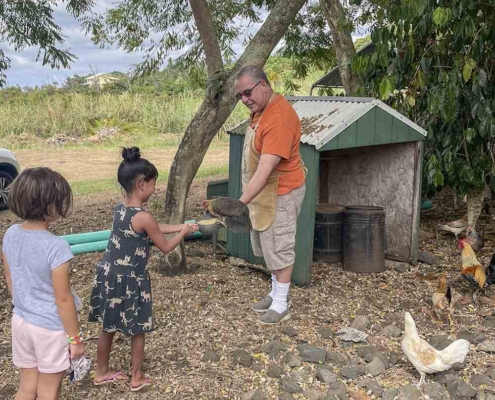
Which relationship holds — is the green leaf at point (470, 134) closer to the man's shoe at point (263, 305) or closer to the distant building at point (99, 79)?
the man's shoe at point (263, 305)

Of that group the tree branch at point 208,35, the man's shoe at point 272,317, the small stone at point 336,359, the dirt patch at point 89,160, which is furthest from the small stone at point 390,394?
the dirt patch at point 89,160

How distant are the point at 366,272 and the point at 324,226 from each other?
63 cm

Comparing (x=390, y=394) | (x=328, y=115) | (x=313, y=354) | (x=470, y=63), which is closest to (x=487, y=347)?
(x=390, y=394)

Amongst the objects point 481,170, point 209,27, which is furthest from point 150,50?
point 481,170

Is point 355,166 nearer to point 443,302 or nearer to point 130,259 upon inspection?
point 443,302

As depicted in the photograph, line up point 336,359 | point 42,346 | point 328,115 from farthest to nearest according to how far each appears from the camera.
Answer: point 328,115 → point 336,359 → point 42,346

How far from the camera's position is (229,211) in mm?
3959

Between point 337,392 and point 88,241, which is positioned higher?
point 88,241

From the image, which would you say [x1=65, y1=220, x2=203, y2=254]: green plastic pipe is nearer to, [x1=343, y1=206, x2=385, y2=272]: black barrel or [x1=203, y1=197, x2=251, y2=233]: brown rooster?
[x1=343, y1=206, x2=385, y2=272]: black barrel

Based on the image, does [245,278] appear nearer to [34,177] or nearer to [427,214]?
[34,177]

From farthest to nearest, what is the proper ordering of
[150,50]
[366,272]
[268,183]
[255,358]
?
[150,50] < [366,272] < [268,183] < [255,358]

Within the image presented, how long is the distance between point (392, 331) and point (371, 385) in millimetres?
903

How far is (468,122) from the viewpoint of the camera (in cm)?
646

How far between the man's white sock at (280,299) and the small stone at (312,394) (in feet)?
3.37
